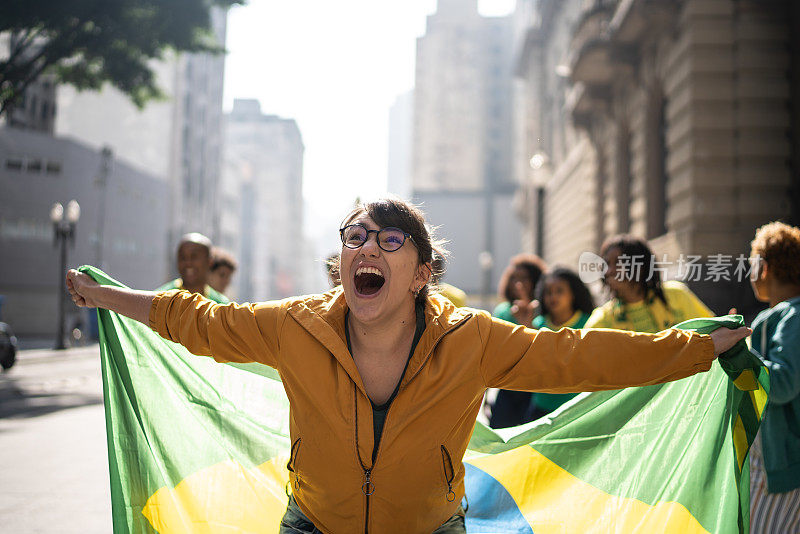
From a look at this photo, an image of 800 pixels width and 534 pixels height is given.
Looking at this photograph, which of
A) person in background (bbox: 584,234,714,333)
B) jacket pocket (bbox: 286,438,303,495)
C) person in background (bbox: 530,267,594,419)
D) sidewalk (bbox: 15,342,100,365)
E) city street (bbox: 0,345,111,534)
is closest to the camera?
jacket pocket (bbox: 286,438,303,495)

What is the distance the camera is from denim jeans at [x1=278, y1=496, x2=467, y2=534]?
110 inches

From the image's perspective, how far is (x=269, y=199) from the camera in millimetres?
165500

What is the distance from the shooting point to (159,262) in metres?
52.6

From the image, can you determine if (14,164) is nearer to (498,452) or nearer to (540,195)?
(540,195)

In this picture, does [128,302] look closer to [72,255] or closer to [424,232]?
[424,232]

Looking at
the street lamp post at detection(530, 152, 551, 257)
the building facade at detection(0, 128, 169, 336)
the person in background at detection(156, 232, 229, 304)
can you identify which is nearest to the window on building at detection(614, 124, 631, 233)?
the street lamp post at detection(530, 152, 551, 257)

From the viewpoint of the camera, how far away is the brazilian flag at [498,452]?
3.29 m

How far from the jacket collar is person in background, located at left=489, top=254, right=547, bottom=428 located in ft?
9.90

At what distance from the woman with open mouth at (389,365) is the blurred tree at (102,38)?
1725 centimetres

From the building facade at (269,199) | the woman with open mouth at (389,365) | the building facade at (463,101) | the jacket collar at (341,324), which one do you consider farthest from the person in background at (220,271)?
the building facade at (269,199)

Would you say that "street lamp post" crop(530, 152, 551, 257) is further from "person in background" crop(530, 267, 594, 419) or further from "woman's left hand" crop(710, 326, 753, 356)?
"woman's left hand" crop(710, 326, 753, 356)

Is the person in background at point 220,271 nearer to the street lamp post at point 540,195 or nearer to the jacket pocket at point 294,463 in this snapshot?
the jacket pocket at point 294,463

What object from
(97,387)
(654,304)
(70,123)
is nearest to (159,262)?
(70,123)

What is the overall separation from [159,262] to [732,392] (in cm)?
5259
